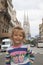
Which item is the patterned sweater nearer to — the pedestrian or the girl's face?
the pedestrian

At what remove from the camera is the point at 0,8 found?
102062 millimetres

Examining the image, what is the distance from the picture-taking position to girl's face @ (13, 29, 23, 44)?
543 centimetres

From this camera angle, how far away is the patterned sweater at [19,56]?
5402mm

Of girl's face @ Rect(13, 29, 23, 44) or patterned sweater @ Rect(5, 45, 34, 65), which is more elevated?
girl's face @ Rect(13, 29, 23, 44)

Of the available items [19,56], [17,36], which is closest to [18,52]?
[19,56]

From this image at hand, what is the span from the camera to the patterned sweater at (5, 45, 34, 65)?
5.40 meters

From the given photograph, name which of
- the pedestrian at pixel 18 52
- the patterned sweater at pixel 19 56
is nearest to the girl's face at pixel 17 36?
the pedestrian at pixel 18 52

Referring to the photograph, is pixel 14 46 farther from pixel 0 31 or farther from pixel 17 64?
pixel 0 31

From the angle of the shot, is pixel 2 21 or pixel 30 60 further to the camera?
pixel 2 21

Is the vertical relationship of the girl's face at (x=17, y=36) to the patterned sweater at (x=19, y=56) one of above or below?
above

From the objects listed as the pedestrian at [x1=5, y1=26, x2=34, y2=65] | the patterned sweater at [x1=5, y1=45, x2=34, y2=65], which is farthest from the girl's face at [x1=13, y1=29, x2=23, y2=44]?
the patterned sweater at [x1=5, y1=45, x2=34, y2=65]

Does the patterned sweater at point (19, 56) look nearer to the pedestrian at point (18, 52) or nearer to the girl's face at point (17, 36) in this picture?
the pedestrian at point (18, 52)

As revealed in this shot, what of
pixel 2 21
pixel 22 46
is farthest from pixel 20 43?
pixel 2 21

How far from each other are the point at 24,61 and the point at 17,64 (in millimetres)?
146
